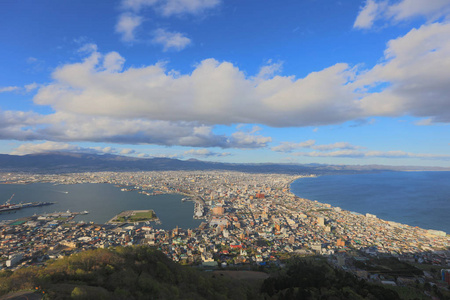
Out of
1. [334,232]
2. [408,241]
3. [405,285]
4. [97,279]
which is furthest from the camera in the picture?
[334,232]

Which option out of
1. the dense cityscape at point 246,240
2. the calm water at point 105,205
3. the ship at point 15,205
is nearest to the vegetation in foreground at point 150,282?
the dense cityscape at point 246,240

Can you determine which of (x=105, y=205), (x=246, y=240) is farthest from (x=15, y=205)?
(x=246, y=240)

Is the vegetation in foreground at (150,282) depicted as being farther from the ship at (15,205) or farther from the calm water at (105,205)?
the ship at (15,205)

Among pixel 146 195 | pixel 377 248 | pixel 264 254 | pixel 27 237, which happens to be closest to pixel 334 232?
pixel 377 248

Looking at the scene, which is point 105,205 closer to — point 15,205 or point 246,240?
point 15,205

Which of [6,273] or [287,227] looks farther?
[287,227]

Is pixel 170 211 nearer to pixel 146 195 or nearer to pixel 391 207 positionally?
pixel 146 195

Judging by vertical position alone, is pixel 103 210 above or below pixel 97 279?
below
